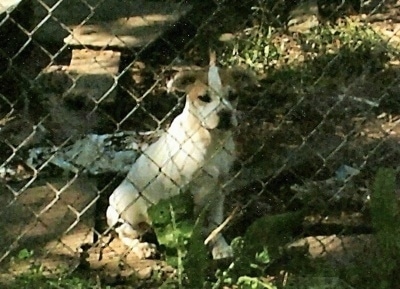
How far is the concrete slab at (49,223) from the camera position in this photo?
3.42 m

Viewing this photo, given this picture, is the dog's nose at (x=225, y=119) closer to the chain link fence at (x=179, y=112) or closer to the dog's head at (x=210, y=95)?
the dog's head at (x=210, y=95)

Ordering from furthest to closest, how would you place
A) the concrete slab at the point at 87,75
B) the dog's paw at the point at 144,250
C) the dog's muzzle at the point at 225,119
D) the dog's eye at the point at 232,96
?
the concrete slab at the point at 87,75 → the dog's eye at the point at 232,96 → the dog's muzzle at the point at 225,119 → the dog's paw at the point at 144,250

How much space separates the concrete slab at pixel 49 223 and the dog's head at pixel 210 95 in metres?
0.71

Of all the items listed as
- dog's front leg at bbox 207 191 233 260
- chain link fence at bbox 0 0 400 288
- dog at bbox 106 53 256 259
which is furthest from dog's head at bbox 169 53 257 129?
dog's front leg at bbox 207 191 233 260

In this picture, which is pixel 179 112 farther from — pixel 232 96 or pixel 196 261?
pixel 196 261

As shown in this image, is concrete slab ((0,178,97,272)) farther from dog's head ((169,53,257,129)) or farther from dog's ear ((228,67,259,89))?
dog's ear ((228,67,259,89))

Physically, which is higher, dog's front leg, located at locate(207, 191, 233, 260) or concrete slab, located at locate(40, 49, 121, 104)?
concrete slab, located at locate(40, 49, 121, 104)

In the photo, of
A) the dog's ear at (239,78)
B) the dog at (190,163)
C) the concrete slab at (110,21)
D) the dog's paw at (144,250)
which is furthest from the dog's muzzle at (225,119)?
the concrete slab at (110,21)

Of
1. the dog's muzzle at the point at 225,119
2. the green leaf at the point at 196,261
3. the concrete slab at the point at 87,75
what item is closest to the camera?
the green leaf at the point at 196,261

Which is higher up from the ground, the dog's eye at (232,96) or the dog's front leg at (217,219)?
the dog's eye at (232,96)

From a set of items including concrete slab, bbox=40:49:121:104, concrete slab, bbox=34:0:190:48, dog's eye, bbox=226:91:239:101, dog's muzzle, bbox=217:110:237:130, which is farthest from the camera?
concrete slab, bbox=34:0:190:48

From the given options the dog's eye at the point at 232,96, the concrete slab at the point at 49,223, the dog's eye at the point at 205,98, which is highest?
the dog's eye at the point at 232,96

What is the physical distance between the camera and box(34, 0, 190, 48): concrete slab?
5.58 meters

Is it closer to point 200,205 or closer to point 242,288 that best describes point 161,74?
point 200,205
